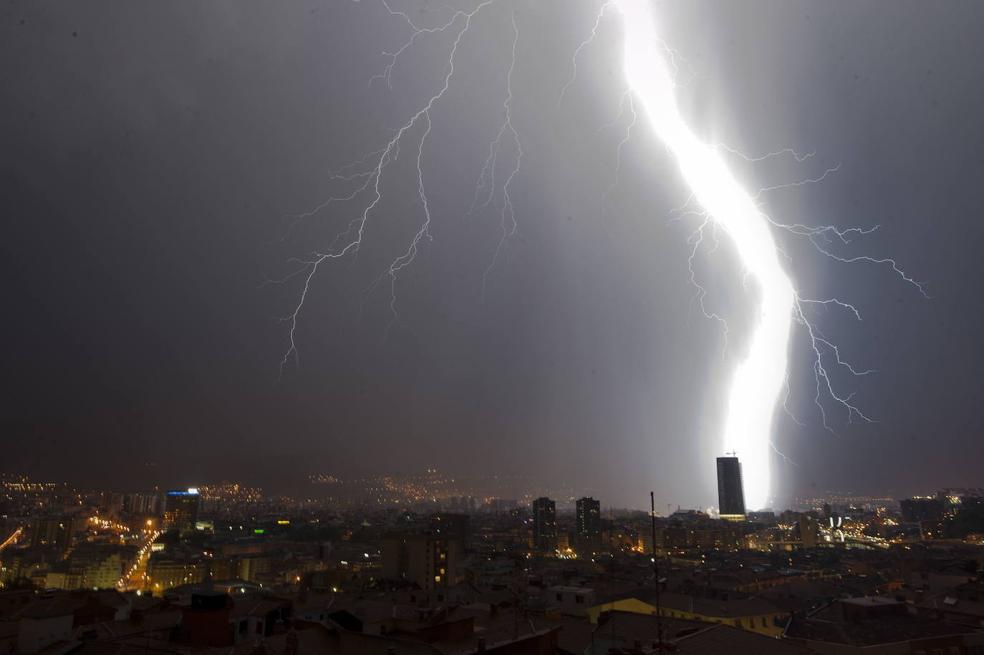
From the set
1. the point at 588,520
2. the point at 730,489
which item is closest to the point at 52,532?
the point at 588,520

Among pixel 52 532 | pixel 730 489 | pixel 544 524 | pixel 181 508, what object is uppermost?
pixel 730 489

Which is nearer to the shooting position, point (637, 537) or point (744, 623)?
point (744, 623)

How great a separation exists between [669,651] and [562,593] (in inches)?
493

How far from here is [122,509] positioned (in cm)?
12875

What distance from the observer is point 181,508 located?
11269 centimetres

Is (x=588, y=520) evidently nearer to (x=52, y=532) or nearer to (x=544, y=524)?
(x=544, y=524)

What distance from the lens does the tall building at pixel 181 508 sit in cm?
10425

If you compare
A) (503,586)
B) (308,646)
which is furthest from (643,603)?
(308,646)

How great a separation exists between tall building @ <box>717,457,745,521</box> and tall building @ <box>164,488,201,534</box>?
96.8 meters

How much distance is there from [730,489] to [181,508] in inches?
4154

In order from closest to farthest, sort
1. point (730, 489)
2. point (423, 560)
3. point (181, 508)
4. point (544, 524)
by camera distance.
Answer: point (423, 560) < point (544, 524) < point (181, 508) < point (730, 489)

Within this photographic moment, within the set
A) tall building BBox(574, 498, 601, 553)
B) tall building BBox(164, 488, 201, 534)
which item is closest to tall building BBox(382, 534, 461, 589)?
tall building BBox(574, 498, 601, 553)

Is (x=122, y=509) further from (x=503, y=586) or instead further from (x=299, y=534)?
Answer: (x=503, y=586)

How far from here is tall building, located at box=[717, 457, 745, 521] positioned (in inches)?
4643
